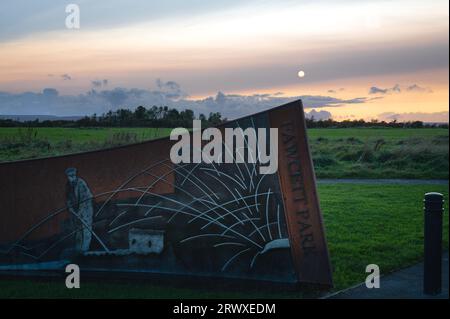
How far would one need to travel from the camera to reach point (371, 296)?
6207mm

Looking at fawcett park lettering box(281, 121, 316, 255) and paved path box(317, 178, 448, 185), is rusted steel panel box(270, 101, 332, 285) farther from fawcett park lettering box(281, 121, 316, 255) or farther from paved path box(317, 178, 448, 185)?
paved path box(317, 178, 448, 185)

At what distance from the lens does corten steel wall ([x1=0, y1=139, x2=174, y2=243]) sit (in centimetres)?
682

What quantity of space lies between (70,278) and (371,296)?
361cm

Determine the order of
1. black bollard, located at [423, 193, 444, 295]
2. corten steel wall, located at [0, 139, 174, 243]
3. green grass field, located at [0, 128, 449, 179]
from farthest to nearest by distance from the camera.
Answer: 1. green grass field, located at [0, 128, 449, 179]
2. corten steel wall, located at [0, 139, 174, 243]
3. black bollard, located at [423, 193, 444, 295]

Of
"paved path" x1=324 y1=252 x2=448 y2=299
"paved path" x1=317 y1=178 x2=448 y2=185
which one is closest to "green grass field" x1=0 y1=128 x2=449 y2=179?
"paved path" x1=317 y1=178 x2=448 y2=185

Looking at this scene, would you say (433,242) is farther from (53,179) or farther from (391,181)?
(391,181)

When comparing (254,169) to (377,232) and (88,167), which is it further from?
(377,232)

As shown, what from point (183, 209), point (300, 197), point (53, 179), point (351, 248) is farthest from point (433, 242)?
point (53, 179)

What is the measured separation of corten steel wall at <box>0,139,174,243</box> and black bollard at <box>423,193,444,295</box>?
9.77 feet

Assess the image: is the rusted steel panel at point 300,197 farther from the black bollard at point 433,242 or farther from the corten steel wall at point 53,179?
the corten steel wall at point 53,179

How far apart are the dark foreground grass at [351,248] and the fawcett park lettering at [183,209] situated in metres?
0.20

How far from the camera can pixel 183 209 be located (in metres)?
6.68

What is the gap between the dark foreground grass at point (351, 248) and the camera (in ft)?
21.1

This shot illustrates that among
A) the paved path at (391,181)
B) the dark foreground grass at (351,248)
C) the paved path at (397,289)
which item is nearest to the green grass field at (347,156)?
the paved path at (391,181)
